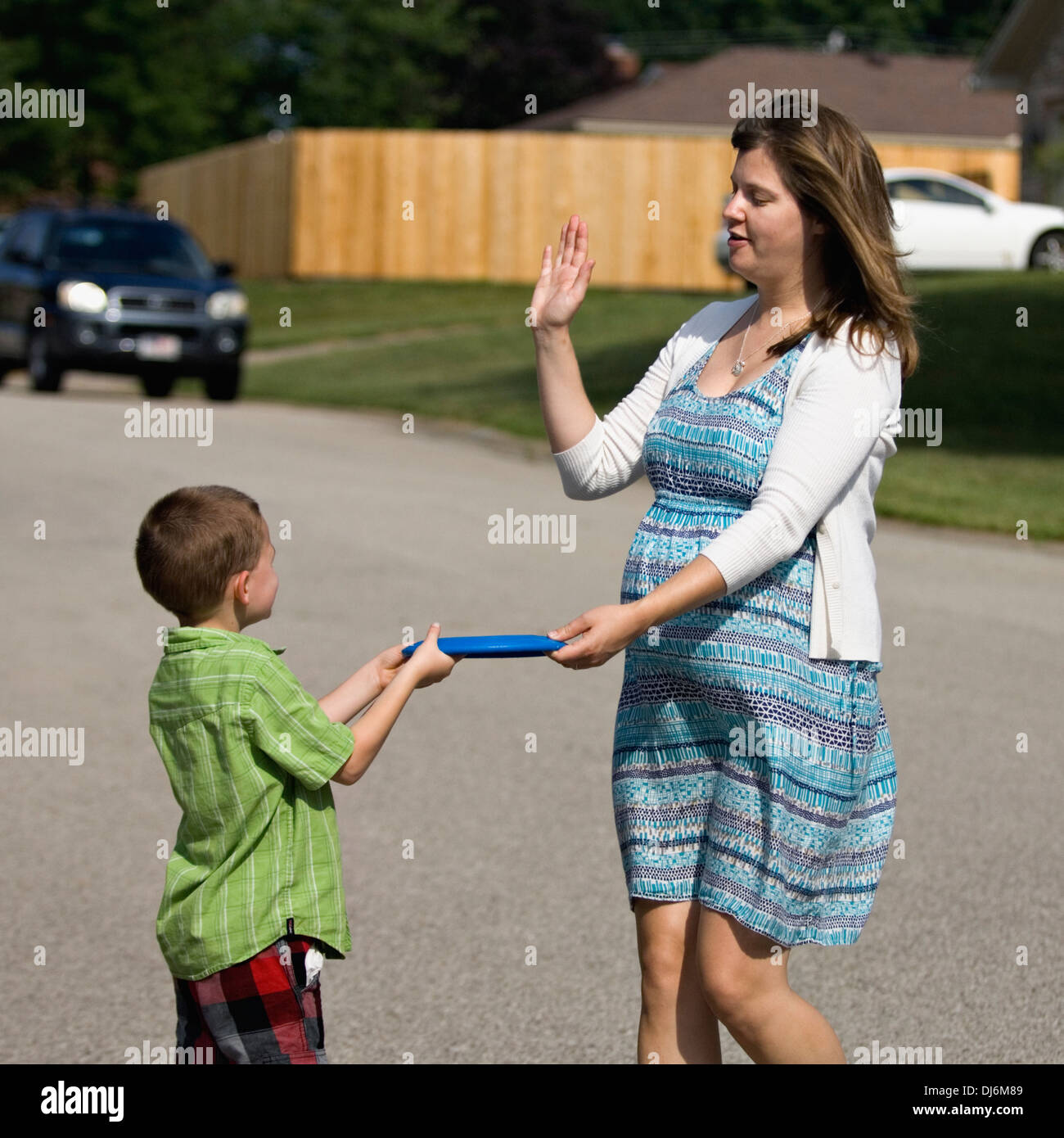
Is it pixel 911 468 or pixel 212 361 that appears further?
pixel 212 361

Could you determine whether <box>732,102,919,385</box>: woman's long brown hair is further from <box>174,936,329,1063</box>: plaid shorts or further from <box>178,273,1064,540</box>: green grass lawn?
<box>178,273,1064,540</box>: green grass lawn

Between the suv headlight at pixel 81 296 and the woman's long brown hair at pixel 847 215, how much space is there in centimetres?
1600

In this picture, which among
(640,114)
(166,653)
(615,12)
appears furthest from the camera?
(615,12)

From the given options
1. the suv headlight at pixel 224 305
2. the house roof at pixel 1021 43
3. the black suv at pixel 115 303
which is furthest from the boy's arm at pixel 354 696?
the house roof at pixel 1021 43

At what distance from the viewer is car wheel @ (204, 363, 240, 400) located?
18.9 m

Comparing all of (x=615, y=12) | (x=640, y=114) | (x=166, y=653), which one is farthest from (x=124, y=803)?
(x=615, y=12)

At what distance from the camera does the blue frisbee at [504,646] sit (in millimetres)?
2787

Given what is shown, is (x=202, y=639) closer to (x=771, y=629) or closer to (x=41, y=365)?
(x=771, y=629)

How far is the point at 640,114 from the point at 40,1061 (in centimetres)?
4695

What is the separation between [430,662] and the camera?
9.77ft

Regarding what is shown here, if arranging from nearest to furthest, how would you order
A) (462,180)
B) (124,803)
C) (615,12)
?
(124,803), (462,180), (615,12)

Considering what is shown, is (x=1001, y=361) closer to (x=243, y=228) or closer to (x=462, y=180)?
(x=462, y=180)

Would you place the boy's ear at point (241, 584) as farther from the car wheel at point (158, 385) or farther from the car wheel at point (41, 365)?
the car wheel at point (158, 385)

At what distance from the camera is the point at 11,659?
7914 mm
